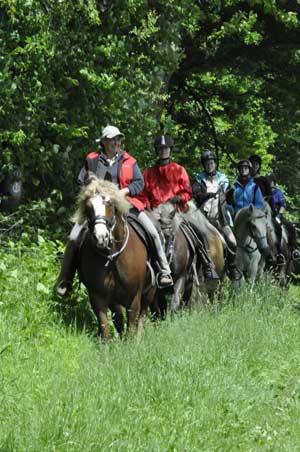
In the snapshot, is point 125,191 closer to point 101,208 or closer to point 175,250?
point 101,208

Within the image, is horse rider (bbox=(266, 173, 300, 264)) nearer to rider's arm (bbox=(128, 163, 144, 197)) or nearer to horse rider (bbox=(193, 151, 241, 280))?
horse rider (bbox=(193, 151, 241, 280))

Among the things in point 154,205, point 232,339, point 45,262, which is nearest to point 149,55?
point 154,205

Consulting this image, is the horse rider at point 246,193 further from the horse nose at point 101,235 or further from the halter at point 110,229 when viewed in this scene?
the horse nose at point 101,235

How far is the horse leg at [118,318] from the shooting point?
11.8 m

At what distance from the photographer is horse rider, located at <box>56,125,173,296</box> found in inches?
449

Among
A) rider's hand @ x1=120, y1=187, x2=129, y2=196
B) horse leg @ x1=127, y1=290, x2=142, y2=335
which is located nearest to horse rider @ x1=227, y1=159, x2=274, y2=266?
rider's hand @ x1=120, y1=187, x2=129, y2=196

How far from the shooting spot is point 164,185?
45.3 feet

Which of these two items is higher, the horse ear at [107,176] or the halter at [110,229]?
the horse ear at [107,176]

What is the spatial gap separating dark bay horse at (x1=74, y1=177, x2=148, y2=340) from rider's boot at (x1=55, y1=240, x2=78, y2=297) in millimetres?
120

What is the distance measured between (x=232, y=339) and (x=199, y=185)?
6236 millimetres

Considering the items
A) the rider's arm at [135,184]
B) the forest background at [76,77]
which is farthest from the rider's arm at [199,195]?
the rider's arm at [135,184]

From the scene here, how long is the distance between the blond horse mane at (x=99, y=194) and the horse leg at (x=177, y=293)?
267cm

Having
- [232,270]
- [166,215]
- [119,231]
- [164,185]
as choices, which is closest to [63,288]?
[119,231]

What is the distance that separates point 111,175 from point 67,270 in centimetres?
126
